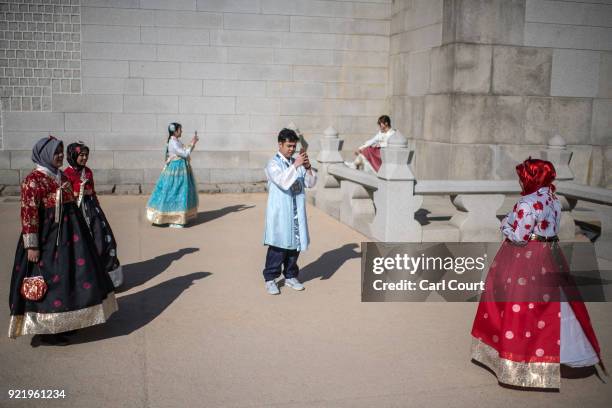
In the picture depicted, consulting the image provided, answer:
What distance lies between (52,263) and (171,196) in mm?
4773

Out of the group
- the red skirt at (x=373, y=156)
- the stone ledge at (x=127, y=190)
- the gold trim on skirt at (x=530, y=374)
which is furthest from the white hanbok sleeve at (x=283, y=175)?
the stone ledge at (x=127, y=190)

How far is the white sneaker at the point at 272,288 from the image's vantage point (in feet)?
21.0

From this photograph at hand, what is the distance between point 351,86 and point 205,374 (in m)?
10.6

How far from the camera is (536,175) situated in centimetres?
440

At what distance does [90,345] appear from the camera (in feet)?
16.4

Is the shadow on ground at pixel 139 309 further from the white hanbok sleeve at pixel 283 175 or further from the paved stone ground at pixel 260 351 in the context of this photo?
the white hanbok sleeve at pixel 283 175

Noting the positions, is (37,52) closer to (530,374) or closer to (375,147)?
(375,147)

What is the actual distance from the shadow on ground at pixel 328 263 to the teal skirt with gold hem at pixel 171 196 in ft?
8.58

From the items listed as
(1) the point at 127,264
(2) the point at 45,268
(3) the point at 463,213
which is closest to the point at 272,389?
(2) the point at 45,268

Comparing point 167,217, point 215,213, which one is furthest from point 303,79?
point 167,217

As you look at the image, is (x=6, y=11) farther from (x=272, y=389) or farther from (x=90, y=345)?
(x=272, y=389)

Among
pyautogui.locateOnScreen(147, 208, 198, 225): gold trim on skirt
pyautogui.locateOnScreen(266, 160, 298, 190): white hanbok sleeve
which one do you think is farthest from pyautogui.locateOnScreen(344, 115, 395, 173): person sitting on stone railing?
pyautogui.locateOnScreen(266, 160, 298, 190): white hanbok sleeve

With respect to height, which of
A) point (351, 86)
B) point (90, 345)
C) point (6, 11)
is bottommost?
point (90, 345)

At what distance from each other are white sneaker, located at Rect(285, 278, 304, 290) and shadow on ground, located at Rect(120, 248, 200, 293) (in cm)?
155
